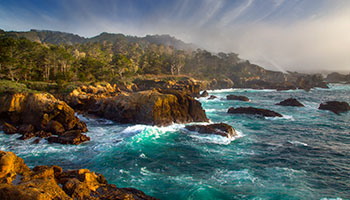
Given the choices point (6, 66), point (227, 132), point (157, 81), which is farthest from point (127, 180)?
point (157, 81)

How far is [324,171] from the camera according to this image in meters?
14.3

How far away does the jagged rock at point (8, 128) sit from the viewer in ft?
72.7

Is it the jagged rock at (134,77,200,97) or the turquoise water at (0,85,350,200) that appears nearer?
the turquoise water at (0,85,350,200)

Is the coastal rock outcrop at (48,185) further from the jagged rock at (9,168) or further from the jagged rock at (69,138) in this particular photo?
the jagged rock at (69,138)

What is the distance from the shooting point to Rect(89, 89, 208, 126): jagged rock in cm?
2620

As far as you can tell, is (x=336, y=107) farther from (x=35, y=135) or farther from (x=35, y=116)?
(x=35, y=116)

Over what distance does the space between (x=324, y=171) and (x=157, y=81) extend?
6325 centimetres

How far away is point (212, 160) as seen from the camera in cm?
1588

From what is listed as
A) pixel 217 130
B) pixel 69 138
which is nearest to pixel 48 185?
pixel 69 138

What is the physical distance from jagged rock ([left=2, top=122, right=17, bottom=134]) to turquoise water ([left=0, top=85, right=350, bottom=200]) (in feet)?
4.42

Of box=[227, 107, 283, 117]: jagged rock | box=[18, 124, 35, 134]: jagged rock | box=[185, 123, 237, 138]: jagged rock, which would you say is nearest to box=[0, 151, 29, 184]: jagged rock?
box=[18, 124, 35, 134]: jagged rock

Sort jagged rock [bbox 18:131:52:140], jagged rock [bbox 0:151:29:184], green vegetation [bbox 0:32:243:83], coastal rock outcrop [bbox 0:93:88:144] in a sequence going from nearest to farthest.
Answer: jagged rock [bbox 0:151:29:184] < jagged rock [bbox 18:131:52:140] < coastal rock outcrop [bbox 0:93:88:144] < green vegetation [bbox 0:32:243:83]

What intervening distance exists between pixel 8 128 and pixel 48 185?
72.4 ft

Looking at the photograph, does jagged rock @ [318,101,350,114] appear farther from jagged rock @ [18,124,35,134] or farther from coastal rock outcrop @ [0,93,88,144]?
jagged rock @ [18,124,35,134]
